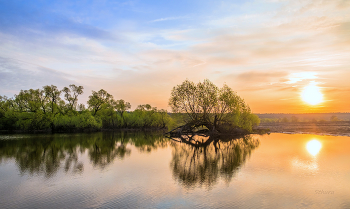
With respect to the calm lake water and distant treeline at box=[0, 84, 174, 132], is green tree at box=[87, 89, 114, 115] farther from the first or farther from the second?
the calm lake water

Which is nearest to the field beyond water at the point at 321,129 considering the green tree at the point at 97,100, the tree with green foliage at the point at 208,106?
the tree with green foliage at the point at 208,106

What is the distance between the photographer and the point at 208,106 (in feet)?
173

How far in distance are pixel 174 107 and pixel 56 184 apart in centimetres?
4265

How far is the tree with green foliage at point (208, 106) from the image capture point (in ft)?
172

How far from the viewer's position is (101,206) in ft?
32.2

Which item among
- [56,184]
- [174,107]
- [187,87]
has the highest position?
[187,87]

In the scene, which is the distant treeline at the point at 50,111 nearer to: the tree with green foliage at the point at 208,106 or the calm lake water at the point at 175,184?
the tree with green foliage at the point at 208,106

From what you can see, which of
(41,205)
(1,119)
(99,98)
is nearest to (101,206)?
(41,205)

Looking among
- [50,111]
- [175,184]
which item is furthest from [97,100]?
[175,184]

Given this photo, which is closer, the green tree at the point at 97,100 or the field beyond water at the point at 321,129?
the field beyond water at the point at 321,129

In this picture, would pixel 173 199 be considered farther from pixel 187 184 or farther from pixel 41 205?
pixel 41 205

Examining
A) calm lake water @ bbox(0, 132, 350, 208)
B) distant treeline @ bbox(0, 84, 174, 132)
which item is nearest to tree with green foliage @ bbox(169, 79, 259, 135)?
distant treeline @ bbox(0, 84, 174, 132)

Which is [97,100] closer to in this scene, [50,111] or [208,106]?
[50,111]

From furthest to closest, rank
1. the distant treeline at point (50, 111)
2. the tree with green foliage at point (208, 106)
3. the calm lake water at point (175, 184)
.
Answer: the distant treeline at point (50, 111) → the tree with green foliage at point (208, 106) → the calm lake water at point (175, 184)
